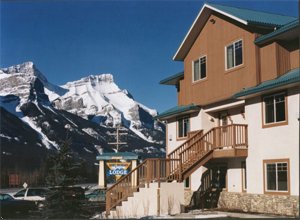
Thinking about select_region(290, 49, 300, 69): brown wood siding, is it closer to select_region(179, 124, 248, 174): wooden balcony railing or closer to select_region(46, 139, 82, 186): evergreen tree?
select_region(179, 124, 248, 174): wooden balcony railing

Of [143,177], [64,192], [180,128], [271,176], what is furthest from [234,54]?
[64,192]

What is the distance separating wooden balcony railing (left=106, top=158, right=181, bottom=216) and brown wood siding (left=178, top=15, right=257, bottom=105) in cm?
395

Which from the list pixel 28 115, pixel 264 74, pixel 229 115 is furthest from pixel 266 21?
pixel 28 115

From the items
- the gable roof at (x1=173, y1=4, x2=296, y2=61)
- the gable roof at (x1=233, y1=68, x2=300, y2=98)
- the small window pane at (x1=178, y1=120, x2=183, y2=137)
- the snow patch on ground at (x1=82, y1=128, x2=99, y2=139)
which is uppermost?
the snow patch on ground at (x1=82, y1=128, x2=99, y2=139)

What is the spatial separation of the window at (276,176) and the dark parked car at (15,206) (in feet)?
45.0

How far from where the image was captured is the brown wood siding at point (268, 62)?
20909 millimetres

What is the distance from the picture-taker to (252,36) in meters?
21.9

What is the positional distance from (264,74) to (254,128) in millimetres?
2317

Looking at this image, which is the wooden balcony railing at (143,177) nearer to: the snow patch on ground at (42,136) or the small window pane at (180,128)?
the small window pane at (180,128)

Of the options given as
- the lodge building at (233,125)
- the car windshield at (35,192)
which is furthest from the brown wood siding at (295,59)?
the car windshield at (35,192)

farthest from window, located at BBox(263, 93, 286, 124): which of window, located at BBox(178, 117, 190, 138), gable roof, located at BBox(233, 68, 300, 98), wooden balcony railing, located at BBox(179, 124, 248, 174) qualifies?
window, located at BBox(178, 117, 190, 138)

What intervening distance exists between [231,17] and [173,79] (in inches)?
266

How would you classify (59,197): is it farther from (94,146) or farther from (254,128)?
(94,146)

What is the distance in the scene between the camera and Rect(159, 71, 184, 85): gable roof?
27897 millimetres
